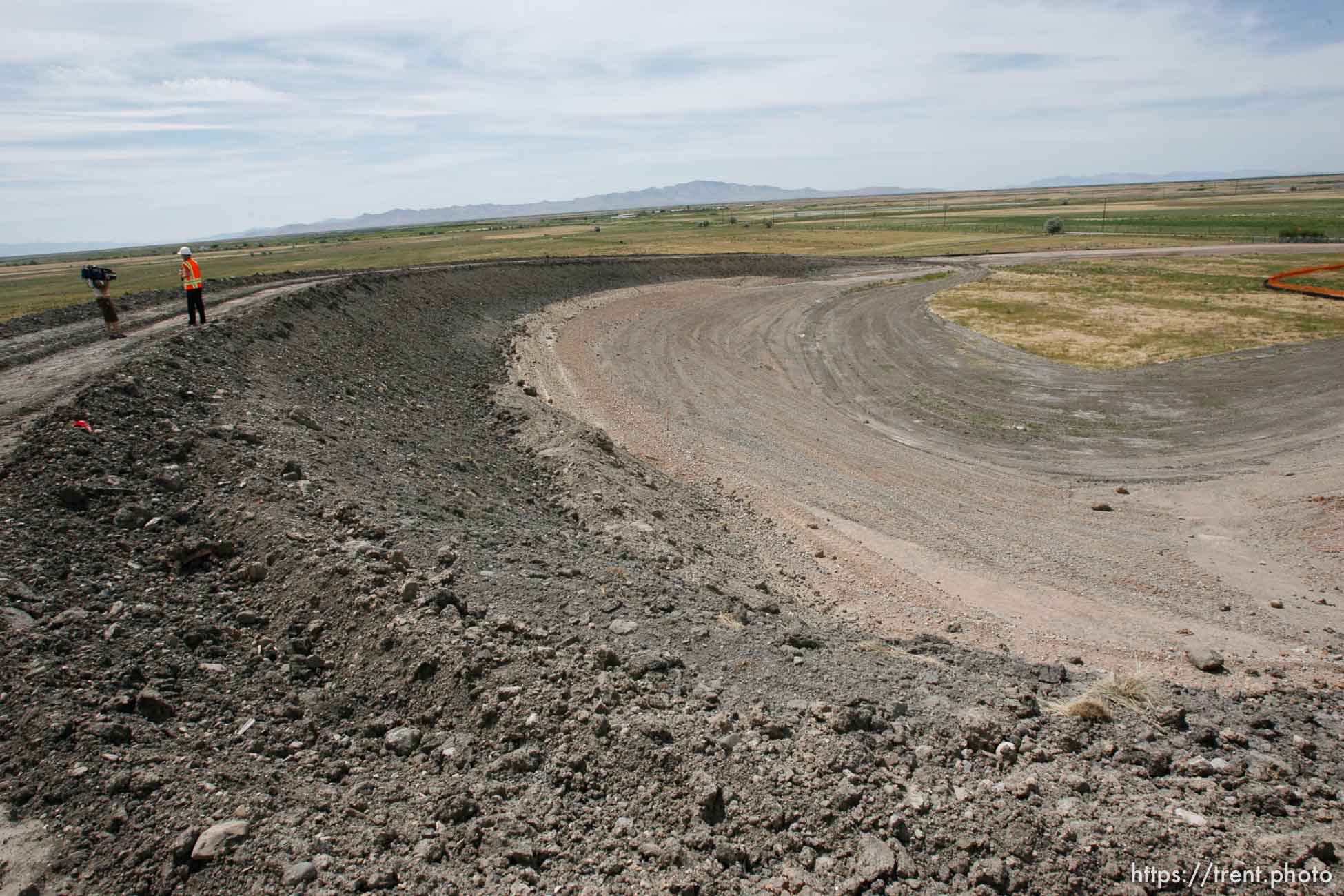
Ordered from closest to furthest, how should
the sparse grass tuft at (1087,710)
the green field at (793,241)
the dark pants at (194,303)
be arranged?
1. the sparse grass tuft at (1087,710)
2. the dark pants at (194,303)
3. the green field at (793,241)

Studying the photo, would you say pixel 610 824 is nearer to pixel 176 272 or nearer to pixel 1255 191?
pixel 176 272

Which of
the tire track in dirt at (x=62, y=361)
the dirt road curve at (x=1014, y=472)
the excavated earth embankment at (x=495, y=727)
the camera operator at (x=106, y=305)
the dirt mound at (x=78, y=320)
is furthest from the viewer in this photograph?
the camera operator at (x=106, y=305)

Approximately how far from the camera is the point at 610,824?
15.4ft

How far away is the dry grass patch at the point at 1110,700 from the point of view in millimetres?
5926

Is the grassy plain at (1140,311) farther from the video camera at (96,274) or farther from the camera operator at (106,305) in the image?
the video camera at (96,274)

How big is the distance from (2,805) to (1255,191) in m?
217

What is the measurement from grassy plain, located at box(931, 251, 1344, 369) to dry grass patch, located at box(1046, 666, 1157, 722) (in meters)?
20.5

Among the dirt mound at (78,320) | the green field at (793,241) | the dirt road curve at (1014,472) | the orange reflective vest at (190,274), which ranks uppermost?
the green field at (793,241)

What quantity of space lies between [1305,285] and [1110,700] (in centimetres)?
4215

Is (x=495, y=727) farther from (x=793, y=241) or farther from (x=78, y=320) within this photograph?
(x=793, y=241)

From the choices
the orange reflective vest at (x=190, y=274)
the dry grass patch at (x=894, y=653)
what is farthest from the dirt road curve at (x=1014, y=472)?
the orange reflective vest at (x=190, y=274)

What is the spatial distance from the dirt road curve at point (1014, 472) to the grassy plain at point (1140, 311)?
167 centimetres

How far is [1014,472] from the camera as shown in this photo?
16031 millimetres

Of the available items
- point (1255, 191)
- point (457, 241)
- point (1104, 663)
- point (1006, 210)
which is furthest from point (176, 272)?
point (1255, 191)
